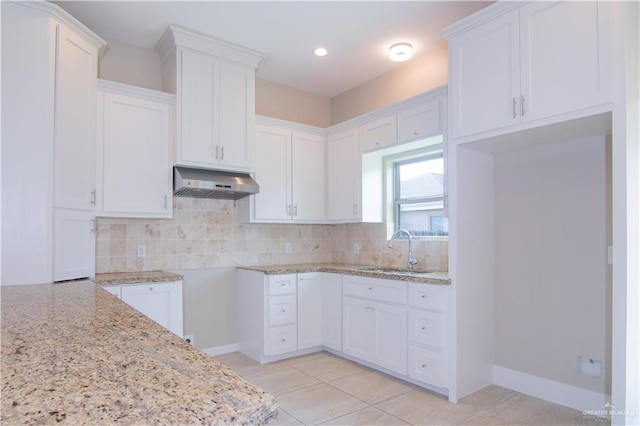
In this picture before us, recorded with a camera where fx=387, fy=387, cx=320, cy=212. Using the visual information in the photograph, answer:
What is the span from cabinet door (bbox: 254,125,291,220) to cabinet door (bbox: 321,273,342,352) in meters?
0.82

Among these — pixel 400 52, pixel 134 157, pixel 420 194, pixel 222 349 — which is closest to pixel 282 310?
pixel 222 349

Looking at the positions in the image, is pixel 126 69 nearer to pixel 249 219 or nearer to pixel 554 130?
pixel 249 219

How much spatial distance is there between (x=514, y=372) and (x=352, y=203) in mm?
2047

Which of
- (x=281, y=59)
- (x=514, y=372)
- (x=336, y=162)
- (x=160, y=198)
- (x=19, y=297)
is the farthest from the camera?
(x=336, y=162)

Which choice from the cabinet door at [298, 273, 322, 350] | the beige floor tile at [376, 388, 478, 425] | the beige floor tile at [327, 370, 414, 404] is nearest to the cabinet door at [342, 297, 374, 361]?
the beige floor tile at [327, 370, 414, 404]

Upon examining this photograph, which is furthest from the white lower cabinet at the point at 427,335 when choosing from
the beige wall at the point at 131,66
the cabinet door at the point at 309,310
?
the beige wall at the point at 131,66

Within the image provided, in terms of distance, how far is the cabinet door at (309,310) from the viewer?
3.79m

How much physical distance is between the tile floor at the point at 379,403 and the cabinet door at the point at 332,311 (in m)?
0.38

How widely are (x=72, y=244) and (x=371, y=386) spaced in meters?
2.41

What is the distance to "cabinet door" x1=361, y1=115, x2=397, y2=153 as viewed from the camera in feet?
11.8

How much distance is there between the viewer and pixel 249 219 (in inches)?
153

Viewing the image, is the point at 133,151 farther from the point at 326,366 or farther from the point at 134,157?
the point at 326,366

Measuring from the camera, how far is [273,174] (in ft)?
13.2

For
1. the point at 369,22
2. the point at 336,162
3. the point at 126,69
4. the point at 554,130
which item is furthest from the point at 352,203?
the point at 126,69
